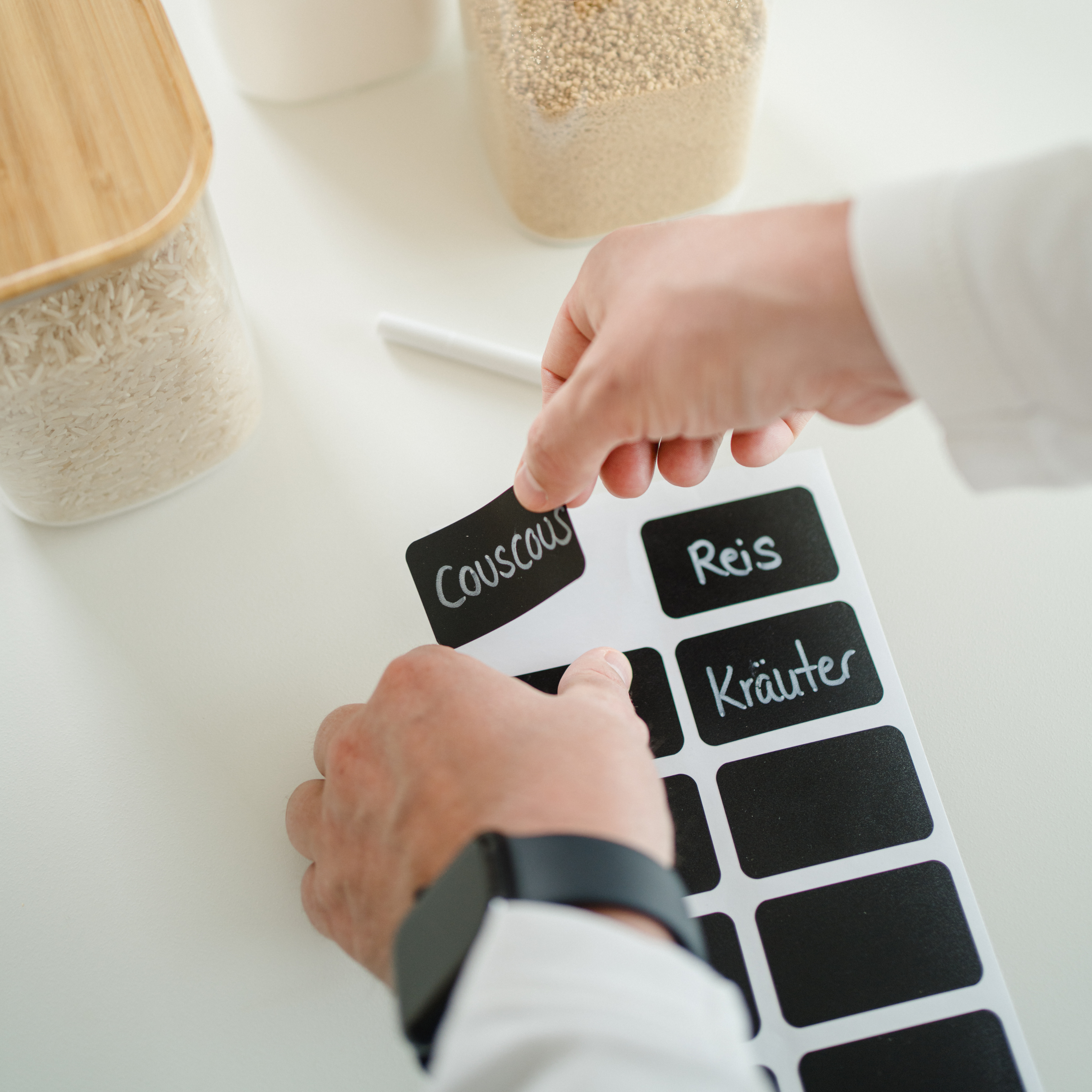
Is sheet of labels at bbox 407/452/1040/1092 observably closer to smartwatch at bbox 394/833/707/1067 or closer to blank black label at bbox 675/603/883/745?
blank black label at bbox 675/603/883/745

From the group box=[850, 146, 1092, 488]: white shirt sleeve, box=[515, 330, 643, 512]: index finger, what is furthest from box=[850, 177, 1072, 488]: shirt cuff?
box=[515, 330, 643, 512]: index finger

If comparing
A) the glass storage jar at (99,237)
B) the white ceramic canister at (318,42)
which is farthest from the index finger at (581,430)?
the white ceramic canister at (318,42)

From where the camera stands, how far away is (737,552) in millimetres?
611

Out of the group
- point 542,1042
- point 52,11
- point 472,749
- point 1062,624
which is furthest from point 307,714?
point 1062,624

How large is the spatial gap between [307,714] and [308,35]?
498mm

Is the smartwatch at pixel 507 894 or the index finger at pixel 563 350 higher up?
the index finger at pixel 563 350

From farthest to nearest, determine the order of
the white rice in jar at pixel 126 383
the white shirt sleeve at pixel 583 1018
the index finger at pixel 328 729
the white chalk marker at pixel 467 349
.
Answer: the white chalk marker at pixel 467 349 < the index finger at pixel 328 729 < the white rice in jar at pixel 126 383 < the white shirt sleeve at pixel 583 1018

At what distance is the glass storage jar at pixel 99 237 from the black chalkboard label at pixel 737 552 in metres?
0.33

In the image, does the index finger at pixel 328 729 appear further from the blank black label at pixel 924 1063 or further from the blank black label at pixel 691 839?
the blank black label at pixel 924 1063

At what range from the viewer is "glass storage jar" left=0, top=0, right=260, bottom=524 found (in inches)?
16.3

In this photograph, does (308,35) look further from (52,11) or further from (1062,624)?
(1062,624)

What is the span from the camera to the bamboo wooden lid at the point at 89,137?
0.41m

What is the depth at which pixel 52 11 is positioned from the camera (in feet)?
1.50

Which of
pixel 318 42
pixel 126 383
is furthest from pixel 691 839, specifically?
pixel 318 42
